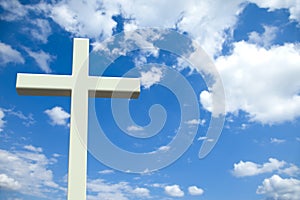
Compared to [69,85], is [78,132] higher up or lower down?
lower down

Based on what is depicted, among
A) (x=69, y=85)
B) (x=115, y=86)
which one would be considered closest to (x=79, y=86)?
(x=69, y=85)

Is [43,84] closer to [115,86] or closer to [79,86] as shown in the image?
[79,86]

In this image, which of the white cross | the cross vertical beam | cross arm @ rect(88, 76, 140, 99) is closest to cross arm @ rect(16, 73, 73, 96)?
the white cross

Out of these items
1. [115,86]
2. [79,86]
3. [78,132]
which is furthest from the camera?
[115,86]

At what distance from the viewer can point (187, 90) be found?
486cm

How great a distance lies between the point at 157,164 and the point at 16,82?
2.12 m

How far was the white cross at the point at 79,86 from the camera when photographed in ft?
16.5

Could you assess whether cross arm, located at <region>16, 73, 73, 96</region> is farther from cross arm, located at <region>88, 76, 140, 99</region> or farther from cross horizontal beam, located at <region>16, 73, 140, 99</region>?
cross arm, located at <region>88, 76, 140, 99</region>

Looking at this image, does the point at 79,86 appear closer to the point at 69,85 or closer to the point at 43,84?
the point at 69,85

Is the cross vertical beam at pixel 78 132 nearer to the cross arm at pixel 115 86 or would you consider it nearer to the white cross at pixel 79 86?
the white cross at pixel 79 86

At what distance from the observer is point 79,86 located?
5.32 m

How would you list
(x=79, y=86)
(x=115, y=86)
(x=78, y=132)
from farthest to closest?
(x=115, y=86), (x=79, y=86), (x=78, y=132)

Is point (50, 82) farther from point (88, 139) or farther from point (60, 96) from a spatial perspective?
point (88, 139)

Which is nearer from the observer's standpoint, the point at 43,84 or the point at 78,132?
the point at 78,132
